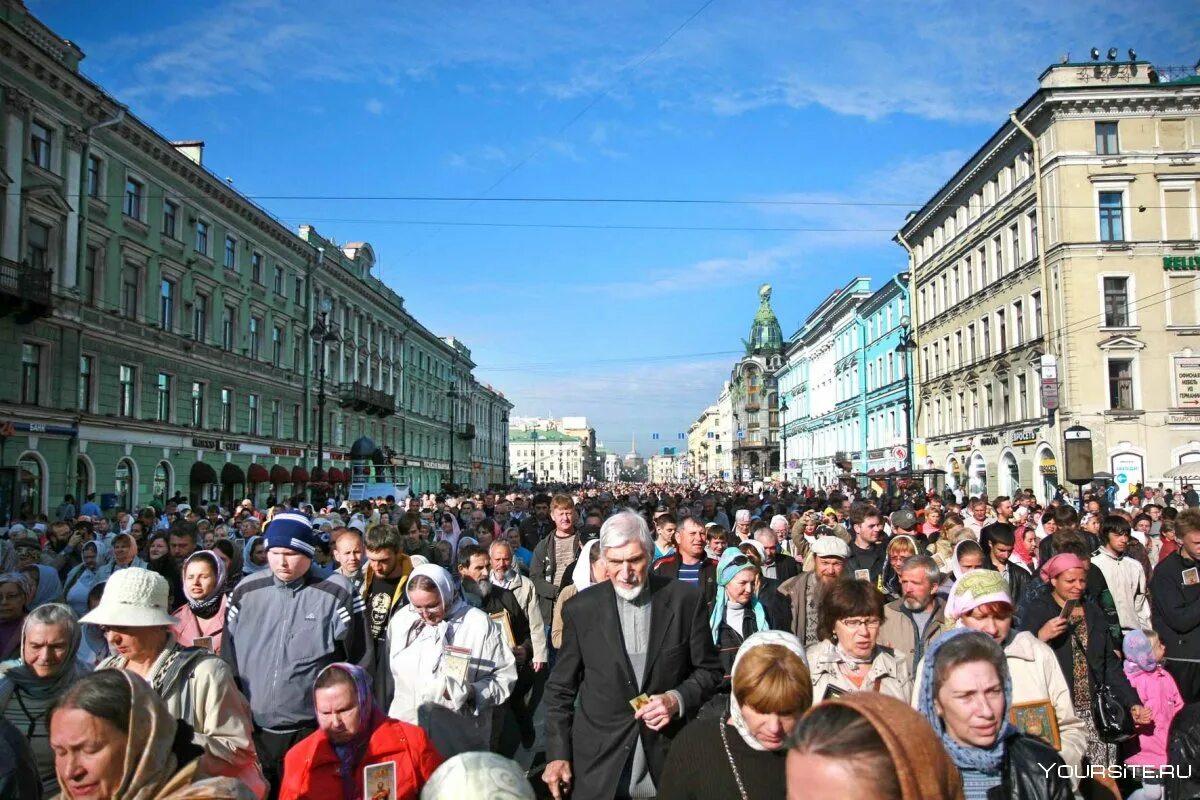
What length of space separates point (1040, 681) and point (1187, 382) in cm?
3405

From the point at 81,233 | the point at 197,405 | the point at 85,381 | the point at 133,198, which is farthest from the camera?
the point at 197,405

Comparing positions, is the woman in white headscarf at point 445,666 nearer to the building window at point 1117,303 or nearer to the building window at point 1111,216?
the building window at point 1117,303

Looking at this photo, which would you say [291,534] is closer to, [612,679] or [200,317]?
[612,679]

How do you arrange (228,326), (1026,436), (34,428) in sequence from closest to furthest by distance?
(34,428) → (1026,436) → (228,326)

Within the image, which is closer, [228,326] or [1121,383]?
[1121,383]

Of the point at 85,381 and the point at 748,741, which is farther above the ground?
the point at 85,381

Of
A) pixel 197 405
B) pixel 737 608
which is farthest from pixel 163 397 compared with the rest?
pixel 737 608

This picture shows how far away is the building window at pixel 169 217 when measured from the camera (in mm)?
33250

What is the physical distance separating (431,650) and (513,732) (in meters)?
2.26

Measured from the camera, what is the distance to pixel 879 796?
5.96 feet

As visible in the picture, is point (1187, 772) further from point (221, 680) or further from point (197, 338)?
point (197, 338)

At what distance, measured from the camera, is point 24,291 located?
2427 centimetres

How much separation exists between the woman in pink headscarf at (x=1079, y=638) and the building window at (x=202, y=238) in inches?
1462

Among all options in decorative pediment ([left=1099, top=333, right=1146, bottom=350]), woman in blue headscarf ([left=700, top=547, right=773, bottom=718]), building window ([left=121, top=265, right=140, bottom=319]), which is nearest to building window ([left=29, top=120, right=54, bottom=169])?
building window ([left=121, top=265, right=140, bottom=319])
